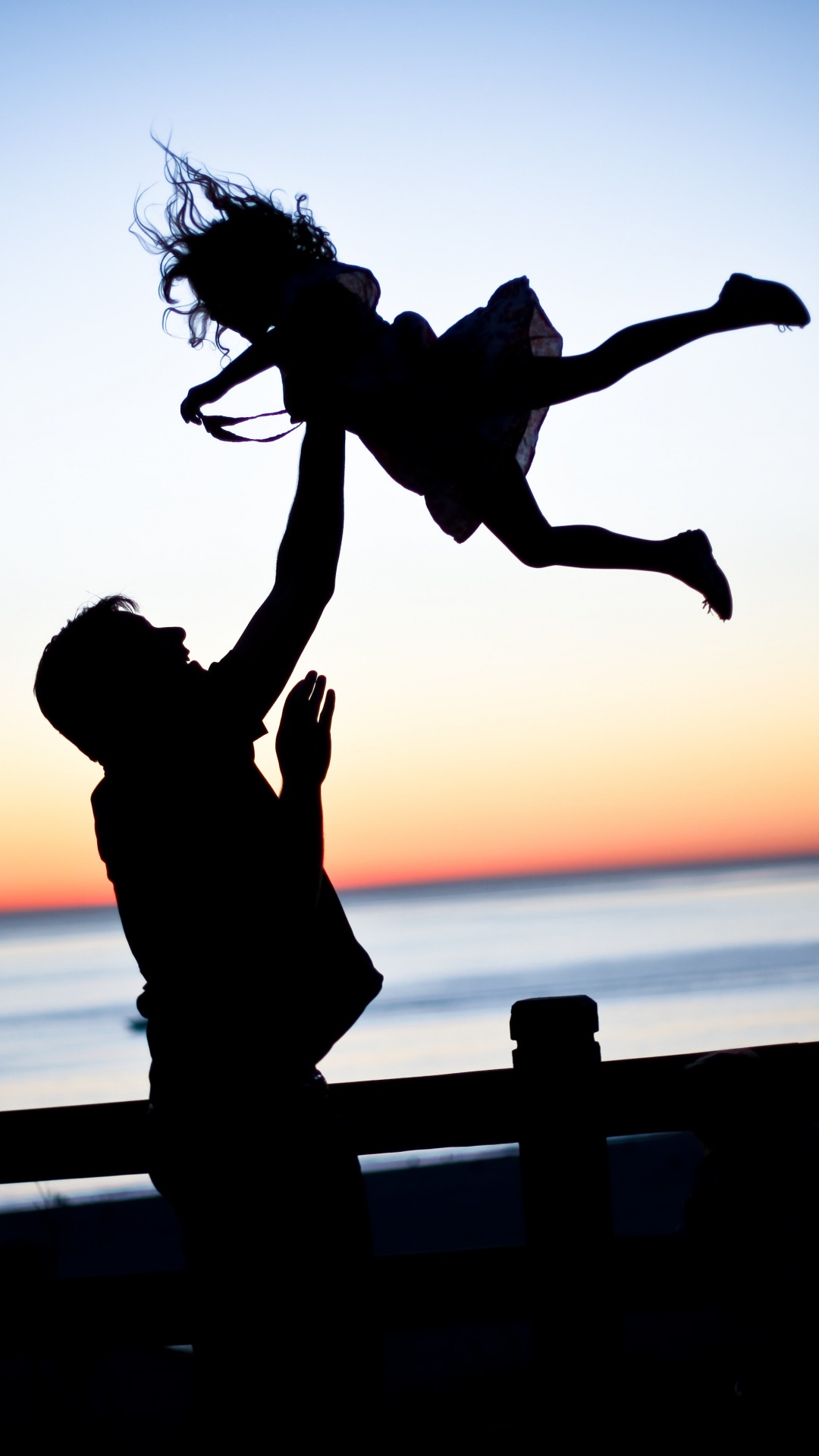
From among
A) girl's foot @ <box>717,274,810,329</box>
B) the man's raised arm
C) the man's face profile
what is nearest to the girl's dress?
the man's raised arm

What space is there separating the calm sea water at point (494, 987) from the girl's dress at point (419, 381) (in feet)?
4.14

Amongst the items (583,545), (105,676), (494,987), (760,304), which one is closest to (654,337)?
(760,304)

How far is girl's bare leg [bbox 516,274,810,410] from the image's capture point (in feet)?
7.84

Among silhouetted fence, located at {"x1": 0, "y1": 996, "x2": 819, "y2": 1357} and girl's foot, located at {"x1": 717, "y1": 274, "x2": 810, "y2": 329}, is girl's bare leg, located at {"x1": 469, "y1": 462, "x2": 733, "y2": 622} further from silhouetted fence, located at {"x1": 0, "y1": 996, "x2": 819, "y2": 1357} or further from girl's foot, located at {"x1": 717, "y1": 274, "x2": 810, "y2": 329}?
silhouetted fence, located at {"x1": 0, "y1": 996, "x2": 819, "y2": 1357}

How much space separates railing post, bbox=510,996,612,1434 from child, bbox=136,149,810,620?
3.32 ft

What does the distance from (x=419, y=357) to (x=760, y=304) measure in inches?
26.8

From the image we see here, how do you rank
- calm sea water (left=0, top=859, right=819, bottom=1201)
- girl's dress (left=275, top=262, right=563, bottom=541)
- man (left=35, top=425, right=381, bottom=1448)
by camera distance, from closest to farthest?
man (left=35, top=425, right=381, bottom=1448) < girl's dress (left=275, top=262, right=563, bottom=541) < calm sea water (left=0, top=859, right=819, bottom=1201)

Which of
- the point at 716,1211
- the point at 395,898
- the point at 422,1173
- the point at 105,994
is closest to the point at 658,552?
the point at 716,1211

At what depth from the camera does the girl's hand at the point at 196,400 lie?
2629 millimetres

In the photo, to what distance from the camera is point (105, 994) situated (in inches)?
1412

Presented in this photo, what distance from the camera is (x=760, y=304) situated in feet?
7.80

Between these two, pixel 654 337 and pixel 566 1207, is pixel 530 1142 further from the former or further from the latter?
pixel 654 337

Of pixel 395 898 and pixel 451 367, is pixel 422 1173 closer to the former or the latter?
pixel 451 367

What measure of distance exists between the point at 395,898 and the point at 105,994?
56.9 metres
